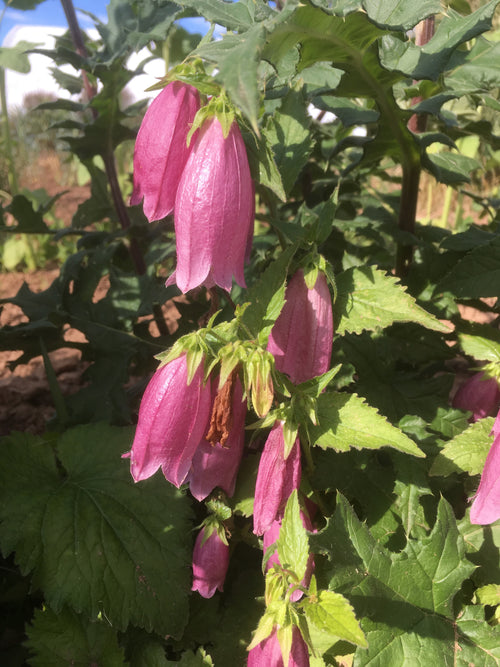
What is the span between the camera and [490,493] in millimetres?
810

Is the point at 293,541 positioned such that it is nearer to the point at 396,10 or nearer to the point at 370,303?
the point at 370,303

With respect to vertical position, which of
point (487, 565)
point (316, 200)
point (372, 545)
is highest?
point (316, 200)

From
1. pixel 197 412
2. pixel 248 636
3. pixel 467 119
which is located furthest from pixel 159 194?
pixel 467 119

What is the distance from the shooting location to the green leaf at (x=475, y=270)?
117 cm

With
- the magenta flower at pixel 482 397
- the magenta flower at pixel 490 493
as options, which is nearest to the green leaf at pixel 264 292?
the magenta flower at pixel 490 493

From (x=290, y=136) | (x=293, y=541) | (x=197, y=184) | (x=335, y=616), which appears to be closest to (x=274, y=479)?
(x=293, y=541)

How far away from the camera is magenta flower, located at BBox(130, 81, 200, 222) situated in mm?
849

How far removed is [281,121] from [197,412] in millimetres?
572

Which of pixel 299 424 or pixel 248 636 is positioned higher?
pixel 299 424

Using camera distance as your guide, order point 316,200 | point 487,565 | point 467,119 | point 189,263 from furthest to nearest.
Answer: point 467,119, point 316,200, point 487,565, point 189,263

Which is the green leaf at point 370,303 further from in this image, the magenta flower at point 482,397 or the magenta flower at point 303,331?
the magenta flower at point 482,397

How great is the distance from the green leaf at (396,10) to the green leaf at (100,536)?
0.89m

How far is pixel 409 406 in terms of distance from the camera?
3.90 feet

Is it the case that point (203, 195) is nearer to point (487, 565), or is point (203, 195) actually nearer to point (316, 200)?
point (487, 565)
